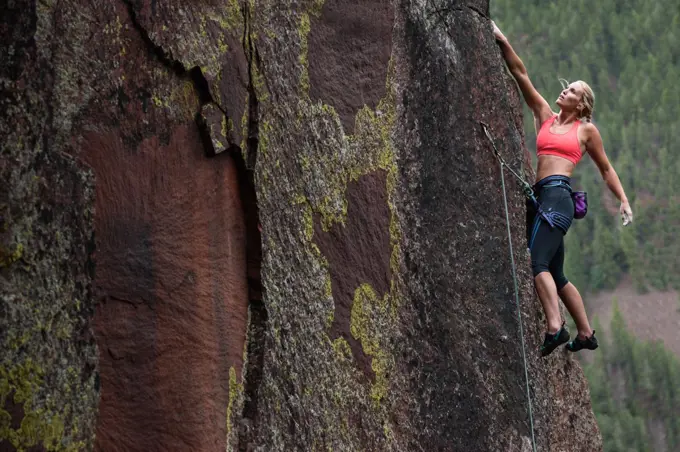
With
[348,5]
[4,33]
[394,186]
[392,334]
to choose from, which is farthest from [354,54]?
[4,33]

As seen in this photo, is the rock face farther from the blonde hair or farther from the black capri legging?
the blonde hair

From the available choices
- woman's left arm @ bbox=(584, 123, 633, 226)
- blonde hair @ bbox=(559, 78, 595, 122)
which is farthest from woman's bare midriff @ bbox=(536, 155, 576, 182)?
blonde hair @ bbox=(559, 78, 595, 122)

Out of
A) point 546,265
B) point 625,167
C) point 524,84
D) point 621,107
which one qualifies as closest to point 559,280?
point 546,265

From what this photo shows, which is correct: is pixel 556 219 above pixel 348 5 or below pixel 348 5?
below

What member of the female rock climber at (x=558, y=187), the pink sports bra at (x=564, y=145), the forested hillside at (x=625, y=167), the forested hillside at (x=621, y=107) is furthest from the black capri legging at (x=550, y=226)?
the forested hillside at (x=621, y=107)

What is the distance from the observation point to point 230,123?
4.78 metres

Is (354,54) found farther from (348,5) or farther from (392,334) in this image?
(392,334)

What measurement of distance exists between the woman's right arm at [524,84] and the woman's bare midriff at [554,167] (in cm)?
49

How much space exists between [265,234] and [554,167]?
3295mm

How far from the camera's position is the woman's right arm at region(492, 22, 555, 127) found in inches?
305

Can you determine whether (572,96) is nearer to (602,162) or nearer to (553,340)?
(602,162)

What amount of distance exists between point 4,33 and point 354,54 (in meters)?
2.72

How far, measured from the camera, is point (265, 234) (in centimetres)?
496

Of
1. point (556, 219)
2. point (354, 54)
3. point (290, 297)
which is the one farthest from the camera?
point (556, 219)
